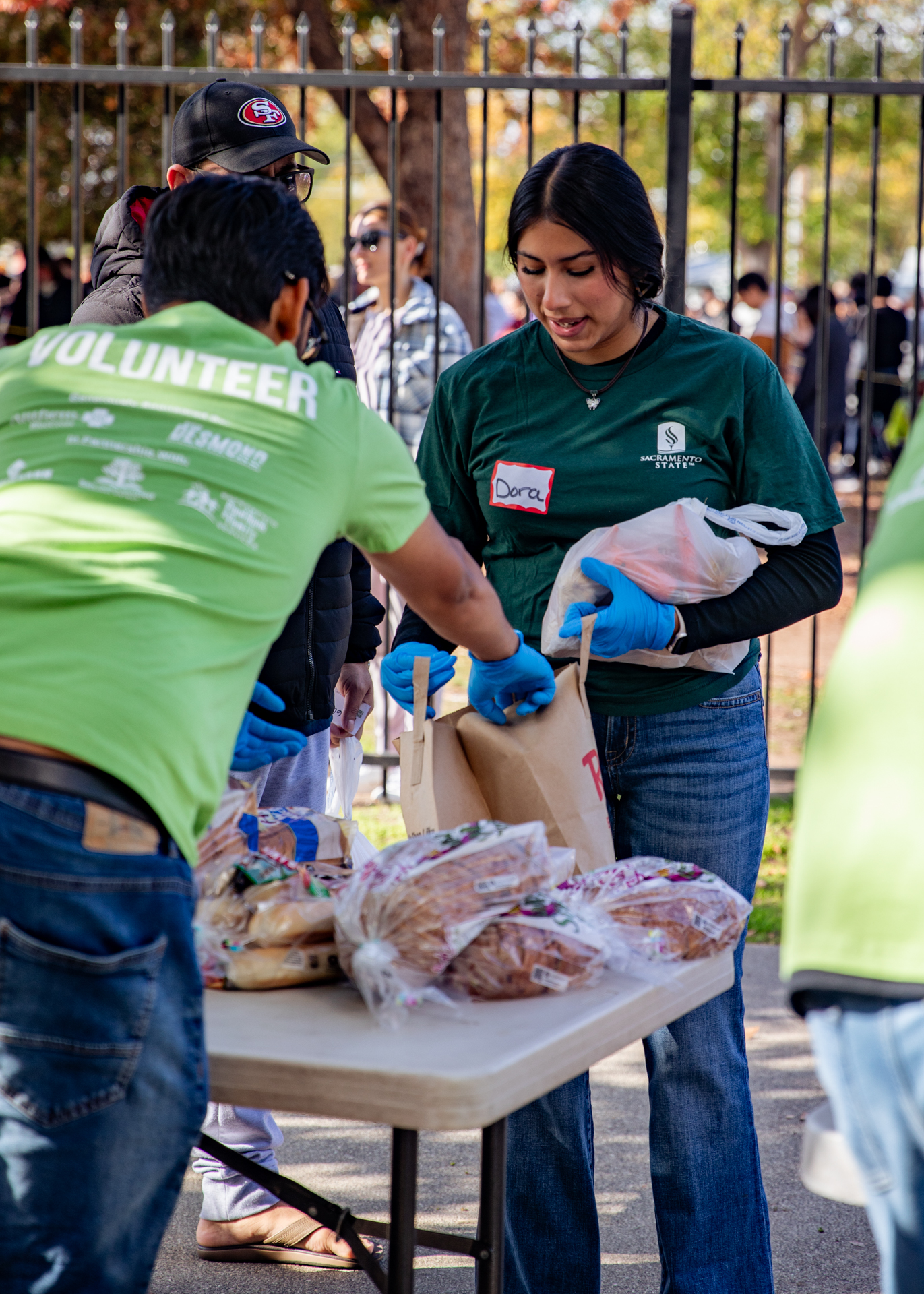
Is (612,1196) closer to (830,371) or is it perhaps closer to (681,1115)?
(681,1115)

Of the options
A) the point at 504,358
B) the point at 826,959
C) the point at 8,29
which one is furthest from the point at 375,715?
the point at 8,29

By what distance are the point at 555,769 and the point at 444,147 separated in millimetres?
7116

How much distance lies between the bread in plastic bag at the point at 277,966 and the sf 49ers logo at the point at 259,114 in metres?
1.59

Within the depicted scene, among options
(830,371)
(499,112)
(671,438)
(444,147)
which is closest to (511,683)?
(671,438)

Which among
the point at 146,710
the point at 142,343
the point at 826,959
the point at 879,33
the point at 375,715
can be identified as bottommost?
the point at 375,715

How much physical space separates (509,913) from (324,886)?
10.4 inches

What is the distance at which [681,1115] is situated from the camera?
2211 mm

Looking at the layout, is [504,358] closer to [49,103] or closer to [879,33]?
[879,33]

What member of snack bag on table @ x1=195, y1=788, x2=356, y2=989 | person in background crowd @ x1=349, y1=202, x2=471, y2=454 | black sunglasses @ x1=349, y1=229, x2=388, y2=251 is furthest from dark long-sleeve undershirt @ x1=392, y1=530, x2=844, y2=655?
black sunglasses @ x1=349, y1=229, x2=388, y2=251

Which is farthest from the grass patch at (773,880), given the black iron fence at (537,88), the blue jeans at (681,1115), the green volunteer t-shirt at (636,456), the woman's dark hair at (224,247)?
the woman's dark hair at (224,247)

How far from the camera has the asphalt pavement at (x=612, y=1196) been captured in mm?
2652

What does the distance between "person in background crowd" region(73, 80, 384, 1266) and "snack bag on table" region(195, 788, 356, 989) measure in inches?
24.1

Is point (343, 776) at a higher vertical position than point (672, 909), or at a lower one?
lower

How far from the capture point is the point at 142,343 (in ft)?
4.86
